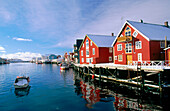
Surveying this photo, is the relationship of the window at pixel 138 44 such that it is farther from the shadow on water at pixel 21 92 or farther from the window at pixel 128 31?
the shadow on water at pixel 21 92

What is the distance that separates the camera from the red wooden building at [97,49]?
133ft

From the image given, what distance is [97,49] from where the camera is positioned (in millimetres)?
40531

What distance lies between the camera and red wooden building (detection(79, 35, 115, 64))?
40469 mm

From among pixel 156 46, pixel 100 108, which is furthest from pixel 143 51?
pixel 100 108

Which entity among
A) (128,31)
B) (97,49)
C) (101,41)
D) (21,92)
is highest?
(128,31)

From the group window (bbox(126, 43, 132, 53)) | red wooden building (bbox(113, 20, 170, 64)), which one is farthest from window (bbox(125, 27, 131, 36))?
window (bbox(126, 43, 132, 53))

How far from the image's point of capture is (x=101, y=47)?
40.7m

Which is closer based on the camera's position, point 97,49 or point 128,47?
point 128,47

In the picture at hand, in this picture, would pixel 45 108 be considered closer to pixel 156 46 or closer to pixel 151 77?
pixel 151 77

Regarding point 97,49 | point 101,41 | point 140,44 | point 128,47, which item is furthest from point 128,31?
point 101,41

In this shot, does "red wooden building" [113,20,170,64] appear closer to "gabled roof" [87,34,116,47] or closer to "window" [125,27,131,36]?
Answer: "window" [125,27,131,36]

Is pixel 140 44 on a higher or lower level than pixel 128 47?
higher

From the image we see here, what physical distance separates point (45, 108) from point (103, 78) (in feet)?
61.3

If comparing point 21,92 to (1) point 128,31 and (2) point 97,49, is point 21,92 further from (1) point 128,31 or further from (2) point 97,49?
(1) point 128,31
